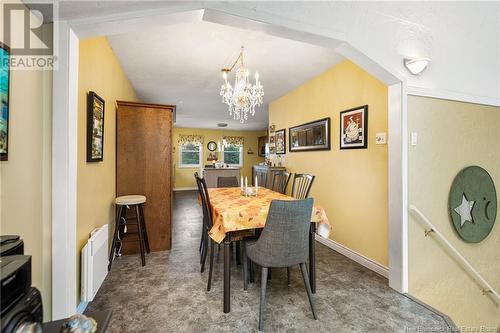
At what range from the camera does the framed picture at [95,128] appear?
1.93m

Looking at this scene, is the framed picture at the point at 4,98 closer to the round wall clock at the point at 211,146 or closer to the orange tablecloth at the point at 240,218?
the orange tablecloth at the point at 240,218

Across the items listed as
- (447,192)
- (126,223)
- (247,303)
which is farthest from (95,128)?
(447,192)

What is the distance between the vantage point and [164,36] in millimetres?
2428

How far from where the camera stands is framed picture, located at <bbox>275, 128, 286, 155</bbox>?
4660 mm

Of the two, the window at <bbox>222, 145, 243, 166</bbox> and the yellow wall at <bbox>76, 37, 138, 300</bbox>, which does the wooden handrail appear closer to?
the yellow wall at <bbox>76, 37, 138, 300</bbox>

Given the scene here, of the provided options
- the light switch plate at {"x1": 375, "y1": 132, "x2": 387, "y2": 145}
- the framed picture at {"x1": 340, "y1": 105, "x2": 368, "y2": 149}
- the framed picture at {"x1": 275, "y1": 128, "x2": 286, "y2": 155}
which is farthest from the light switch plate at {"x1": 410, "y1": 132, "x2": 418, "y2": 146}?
the framed picture at {"x1": 275, "y1": 128, "x2": 286, "y2": 155}

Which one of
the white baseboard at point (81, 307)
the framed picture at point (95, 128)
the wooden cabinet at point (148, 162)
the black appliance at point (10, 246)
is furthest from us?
the wooden cabinet at point (148, 162)

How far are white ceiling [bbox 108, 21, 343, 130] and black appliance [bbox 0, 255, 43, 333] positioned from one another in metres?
2.29

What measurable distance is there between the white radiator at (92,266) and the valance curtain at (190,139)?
737 cm

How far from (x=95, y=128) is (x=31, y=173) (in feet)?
2.88

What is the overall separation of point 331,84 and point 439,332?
9.50ft

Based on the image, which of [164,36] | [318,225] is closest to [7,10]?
[164,36]

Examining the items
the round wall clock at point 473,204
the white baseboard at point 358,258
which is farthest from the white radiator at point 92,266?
the round wall clock at point 473,204

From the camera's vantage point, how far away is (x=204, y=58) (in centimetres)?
297
